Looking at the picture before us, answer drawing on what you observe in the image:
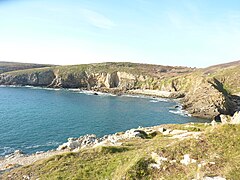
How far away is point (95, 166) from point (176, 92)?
8111 cm

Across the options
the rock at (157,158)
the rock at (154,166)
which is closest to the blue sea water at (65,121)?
the rock at (157,158)

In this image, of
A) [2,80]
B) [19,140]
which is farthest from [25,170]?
[2,80]

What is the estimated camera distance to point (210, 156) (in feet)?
45.0

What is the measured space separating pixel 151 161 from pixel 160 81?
91692mm

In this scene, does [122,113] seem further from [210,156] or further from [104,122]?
[210,156]

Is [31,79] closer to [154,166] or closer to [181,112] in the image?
[181,112]

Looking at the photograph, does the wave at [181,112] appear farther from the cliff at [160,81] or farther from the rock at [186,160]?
the rock at [186,160]

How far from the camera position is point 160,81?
105 m

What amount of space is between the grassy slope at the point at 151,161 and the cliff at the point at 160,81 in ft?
151

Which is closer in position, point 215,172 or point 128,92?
point 215,172

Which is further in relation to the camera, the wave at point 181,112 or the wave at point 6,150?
the wave at point 181,112

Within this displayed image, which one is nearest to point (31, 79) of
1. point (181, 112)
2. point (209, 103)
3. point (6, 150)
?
point (181, 112)

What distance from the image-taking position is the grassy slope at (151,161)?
42.2ft

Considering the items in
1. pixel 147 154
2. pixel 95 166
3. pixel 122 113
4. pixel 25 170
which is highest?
pixel 147 154
